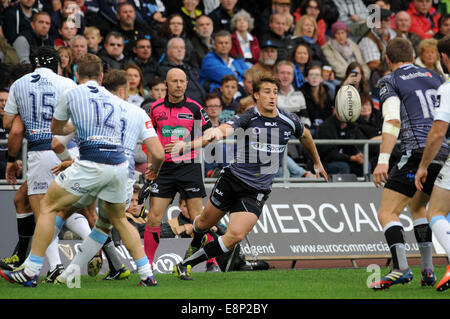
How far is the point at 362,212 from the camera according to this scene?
14.0m

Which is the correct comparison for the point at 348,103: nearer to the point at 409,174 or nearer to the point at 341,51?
the point at 341,51

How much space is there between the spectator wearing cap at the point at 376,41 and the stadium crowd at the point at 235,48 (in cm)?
2

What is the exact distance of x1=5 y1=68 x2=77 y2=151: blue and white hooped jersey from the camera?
10289 millimetres

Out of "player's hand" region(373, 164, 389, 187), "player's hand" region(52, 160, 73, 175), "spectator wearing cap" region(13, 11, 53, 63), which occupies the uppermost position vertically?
"spectator wearing cap" region(13, 11, 53, 63)

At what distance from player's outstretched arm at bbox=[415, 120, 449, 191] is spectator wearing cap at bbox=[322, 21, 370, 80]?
365 inches

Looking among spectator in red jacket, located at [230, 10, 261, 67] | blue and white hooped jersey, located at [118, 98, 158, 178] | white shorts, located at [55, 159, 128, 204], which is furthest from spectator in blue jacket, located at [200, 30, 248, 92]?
white shorts, located at [55, 159, 128, 204]

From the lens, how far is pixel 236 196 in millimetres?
10195

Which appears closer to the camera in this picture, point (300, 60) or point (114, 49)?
point (114, 49)

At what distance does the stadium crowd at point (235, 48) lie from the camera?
1505 centimetres

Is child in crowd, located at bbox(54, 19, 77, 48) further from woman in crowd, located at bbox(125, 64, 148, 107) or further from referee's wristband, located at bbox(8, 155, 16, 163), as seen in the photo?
referee's wristband, located at bbox(8, 155, 16, 163)

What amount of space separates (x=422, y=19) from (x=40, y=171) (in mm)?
12386

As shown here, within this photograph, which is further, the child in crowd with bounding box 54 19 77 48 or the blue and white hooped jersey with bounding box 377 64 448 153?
the child in crowd with bounding box 54 19 77 48

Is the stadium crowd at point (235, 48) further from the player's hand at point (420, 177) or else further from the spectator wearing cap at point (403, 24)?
the player's hand at point (420, 177)

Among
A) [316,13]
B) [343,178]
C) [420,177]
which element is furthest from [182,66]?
[420,177]
